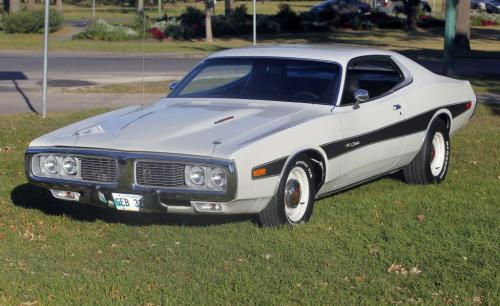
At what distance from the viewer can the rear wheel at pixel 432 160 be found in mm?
9125

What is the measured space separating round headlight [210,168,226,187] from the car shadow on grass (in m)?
0.92

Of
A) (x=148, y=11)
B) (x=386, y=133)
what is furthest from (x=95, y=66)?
(x=148, y=11)

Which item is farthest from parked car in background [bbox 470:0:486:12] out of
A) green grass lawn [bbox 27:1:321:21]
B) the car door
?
the car door

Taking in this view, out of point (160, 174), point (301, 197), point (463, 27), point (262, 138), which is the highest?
point (463, 27)

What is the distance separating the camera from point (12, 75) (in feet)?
78.6

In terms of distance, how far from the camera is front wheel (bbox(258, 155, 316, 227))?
7145 mm

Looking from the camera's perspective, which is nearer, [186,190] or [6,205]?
[186,190]

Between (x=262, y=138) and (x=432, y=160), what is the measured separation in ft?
9.61

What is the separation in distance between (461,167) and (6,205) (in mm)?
4866

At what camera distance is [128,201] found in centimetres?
698

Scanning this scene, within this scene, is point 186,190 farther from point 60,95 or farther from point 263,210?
point 60,95

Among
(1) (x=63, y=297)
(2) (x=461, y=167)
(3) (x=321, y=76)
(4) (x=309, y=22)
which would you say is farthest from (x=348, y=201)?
(4) (x=309, y=22)

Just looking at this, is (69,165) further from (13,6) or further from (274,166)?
(13,6)

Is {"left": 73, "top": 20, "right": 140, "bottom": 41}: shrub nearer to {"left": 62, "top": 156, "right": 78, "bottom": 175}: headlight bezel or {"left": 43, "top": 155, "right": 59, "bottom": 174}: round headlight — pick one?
{"left": 43, "top": 155, "right": 59, "bottom": 174}: round headlight
